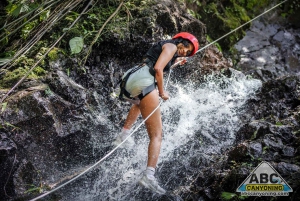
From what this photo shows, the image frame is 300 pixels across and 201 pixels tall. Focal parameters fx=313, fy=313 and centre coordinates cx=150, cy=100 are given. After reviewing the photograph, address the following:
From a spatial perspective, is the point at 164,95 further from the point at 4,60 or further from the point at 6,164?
the point at 4,60

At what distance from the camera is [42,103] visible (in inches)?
168

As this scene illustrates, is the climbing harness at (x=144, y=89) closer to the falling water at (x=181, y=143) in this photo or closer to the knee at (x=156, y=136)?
the knee at (x=156, y=136)

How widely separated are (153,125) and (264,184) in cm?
159

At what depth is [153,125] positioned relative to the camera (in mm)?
4277

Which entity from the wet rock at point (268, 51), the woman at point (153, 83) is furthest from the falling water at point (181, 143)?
the wet rock at point (268, 51)

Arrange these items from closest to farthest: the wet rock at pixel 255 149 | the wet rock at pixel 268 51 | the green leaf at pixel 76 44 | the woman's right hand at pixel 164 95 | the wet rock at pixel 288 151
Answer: the wet rock at pixel 288 151 < the wet rock at pixel 255 149 < the woman's right hand at pixel 164 95 < the green leaf at pixel 76 44 < the wet rock at pixel 268 51

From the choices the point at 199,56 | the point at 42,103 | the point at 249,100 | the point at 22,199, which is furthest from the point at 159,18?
the point at 22,199

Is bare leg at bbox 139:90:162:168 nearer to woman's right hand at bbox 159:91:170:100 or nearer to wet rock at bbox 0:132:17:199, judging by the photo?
woman's right hand at bbox 159:91:170:100

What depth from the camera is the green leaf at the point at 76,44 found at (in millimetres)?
5164

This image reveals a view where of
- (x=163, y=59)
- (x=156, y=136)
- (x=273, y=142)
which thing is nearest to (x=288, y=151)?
(x=273, y=142)

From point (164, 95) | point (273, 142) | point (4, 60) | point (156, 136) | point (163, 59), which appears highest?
point (4, 60)

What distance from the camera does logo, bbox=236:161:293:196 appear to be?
10.6ft

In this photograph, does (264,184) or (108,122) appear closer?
(264,184)

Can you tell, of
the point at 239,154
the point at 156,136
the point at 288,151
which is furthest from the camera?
the point at 156,136
